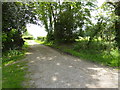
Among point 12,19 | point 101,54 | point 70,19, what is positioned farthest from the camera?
point 70,19

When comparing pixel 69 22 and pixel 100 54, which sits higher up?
pixel 69 22

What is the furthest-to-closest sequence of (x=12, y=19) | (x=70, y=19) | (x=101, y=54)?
(x=70, y=19) → (x=12, y=19) → (x=101, y=54)

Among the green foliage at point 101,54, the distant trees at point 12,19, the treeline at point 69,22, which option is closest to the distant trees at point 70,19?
the treeline at point 69,22

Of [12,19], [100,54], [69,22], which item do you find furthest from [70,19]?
[12,19]

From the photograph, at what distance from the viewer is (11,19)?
1005 cm

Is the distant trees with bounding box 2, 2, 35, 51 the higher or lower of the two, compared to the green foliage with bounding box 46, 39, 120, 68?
higher

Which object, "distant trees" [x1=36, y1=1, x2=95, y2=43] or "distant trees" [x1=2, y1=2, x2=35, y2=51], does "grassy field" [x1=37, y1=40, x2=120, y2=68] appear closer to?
"distant trees" [x1=36, y1=1, x2=95, y2=43]

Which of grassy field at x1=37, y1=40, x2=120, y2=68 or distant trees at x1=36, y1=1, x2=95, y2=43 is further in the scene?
distant trees at x1=36, y1=1, x2=95, y2=43

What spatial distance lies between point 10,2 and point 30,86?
825 cm

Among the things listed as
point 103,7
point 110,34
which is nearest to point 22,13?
point 103,7

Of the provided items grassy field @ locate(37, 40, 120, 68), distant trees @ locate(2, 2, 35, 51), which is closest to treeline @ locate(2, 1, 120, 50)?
distant trees @ locate(2, 2, 35, 51)

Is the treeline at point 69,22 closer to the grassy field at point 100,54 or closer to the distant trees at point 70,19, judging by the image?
the distant trees at point 70,19

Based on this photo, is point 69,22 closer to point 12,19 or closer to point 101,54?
point 101,54

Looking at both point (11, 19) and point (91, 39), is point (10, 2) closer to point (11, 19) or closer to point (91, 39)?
point (11, 19)
